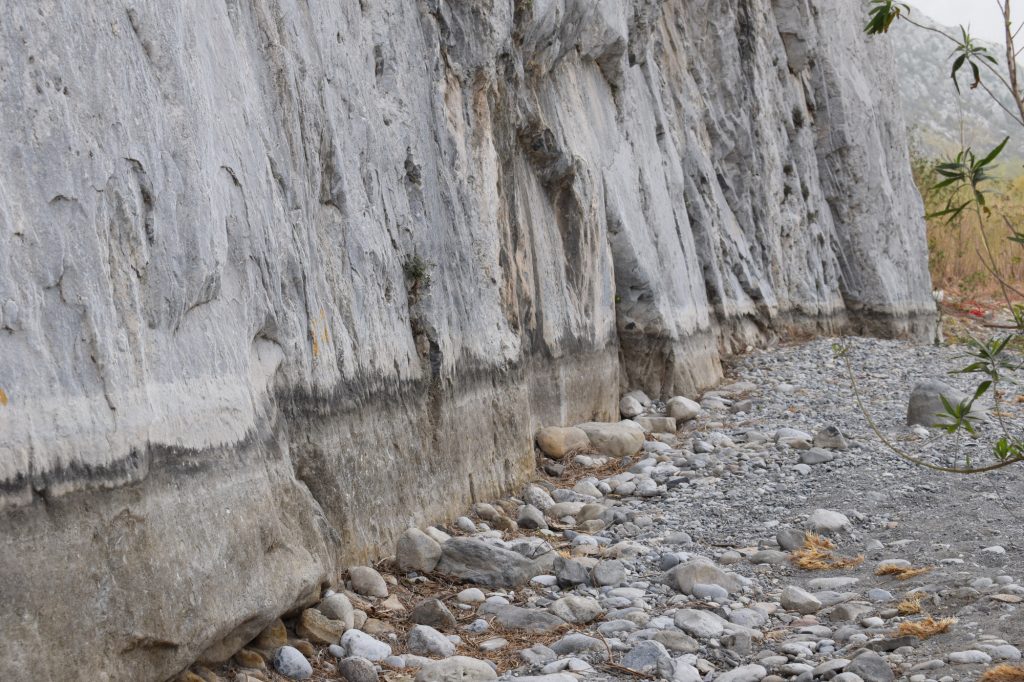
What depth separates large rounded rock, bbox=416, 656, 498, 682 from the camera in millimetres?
3316

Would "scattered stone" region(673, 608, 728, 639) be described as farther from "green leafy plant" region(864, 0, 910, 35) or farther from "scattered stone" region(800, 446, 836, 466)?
"scattered stone" region(800, 446, 836, 466)

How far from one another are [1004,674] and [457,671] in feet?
5.43

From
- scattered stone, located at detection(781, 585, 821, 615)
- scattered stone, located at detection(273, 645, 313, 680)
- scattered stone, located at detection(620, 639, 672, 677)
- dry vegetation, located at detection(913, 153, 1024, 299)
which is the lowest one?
scattered stone, located at detection(781, 585, 821, 615)

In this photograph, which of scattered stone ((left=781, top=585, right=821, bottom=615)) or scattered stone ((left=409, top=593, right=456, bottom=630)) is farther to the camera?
scattered stone ((left=781, top=585, right=821, bottom=615))

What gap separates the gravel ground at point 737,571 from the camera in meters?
3.51

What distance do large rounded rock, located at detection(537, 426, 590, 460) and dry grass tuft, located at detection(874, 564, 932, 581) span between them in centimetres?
278

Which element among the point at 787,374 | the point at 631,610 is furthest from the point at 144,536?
the point at 787,374

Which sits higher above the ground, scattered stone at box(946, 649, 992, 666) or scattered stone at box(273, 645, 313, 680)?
scattered stone at box(273, 645, 313, 680)

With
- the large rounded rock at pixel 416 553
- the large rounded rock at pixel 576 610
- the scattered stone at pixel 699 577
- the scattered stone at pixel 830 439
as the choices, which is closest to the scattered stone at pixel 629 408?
the scattered stone at pixel 830 439

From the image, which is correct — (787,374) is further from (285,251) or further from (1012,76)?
(1012,76)

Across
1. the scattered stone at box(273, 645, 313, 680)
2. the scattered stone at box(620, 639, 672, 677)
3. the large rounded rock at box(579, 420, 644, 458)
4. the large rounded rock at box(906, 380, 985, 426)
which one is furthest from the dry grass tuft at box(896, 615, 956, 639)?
the large rounded rock at box(906, 380, 985, 426)

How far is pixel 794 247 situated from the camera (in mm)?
14500

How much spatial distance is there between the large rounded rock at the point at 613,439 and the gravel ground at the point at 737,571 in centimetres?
11

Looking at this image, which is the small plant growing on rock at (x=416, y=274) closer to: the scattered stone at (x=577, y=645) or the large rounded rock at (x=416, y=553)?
the large rounded rock at (x=416, y=553)
